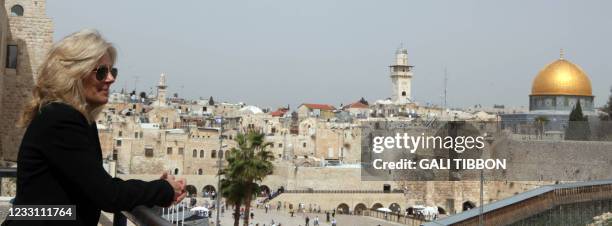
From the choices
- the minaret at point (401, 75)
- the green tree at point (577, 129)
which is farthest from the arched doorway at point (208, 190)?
the minaret at point (401, 75)

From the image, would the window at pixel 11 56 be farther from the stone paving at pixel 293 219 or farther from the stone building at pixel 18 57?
the stone paving at pixel 293 219

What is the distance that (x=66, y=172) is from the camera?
1592 millimetres

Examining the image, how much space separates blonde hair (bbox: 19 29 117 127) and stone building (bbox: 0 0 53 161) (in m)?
11.9

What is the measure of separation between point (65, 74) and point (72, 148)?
21 centimetres

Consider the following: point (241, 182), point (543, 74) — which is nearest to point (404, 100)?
point (543, 74)

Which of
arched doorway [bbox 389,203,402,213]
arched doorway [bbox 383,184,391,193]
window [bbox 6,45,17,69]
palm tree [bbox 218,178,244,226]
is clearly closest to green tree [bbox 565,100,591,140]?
arched doorway [bbox 383,184,391,193]

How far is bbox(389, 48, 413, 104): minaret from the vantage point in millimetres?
73062

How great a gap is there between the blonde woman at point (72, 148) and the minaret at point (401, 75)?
71450 millimetres

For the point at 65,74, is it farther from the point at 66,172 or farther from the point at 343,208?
the point at 343,208

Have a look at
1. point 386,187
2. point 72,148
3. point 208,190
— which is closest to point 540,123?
point 386,187

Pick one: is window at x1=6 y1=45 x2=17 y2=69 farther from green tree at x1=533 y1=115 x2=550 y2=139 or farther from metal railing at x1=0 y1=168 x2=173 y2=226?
green tree at x1=533 y1=115 x2=550 y2=139

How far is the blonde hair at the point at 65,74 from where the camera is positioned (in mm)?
1707

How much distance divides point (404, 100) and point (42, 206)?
73.0m

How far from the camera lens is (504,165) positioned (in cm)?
3553
